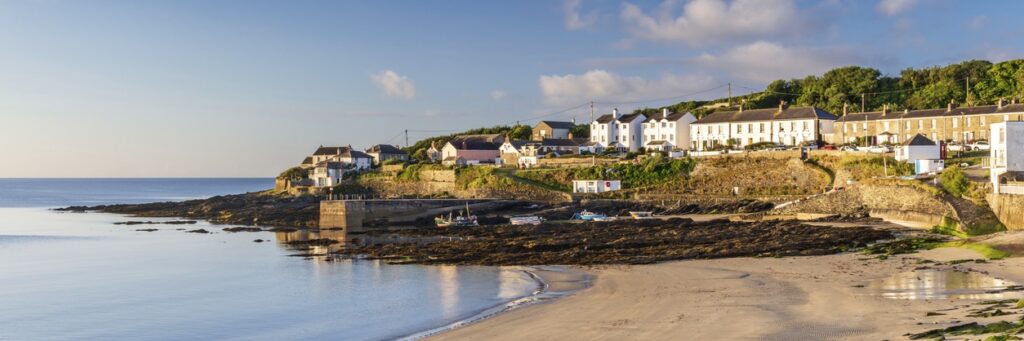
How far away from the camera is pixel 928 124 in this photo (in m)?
64.9

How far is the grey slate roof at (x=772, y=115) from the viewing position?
6881 centimetres

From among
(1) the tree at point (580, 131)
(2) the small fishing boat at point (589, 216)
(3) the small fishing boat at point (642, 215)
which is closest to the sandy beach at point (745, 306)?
(3) the small fishing boat at point (642, 215)

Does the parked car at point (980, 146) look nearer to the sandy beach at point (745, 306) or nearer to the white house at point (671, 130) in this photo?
the white house at point (671, 130)

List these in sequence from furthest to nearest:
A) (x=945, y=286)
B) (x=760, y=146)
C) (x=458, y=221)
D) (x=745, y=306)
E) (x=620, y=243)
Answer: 1. (x=760, y=146)
2. (x=458, y=221)
3. (x=620, y=243)
4. (x=945, y=286)
5. (x=745, y=306)

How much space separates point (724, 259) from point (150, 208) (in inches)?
2584

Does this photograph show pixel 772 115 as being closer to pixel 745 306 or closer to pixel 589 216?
pixel 589 216

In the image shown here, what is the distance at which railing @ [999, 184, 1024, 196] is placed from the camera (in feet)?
105

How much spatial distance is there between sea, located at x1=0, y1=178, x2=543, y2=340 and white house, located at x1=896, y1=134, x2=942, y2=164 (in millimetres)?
33161

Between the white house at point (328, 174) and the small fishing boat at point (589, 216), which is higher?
the white house at point (328, 174)

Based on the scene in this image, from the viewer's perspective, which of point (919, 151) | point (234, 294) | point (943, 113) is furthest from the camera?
point (943, 113)

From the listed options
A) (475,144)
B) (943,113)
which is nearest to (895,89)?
(943,113)

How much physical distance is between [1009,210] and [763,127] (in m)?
39.0

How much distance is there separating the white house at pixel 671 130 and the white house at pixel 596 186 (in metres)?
14.7

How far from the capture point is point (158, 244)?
46750 millimetres
